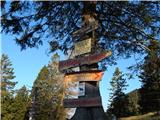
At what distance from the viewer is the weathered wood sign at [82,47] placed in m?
11.4

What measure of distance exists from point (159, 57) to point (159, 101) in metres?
59.2

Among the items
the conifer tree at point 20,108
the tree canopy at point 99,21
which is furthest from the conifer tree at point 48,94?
the tree canopy at point 99,21

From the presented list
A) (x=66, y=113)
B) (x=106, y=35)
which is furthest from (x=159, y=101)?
(x=106, y=35)

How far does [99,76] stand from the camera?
439 inches

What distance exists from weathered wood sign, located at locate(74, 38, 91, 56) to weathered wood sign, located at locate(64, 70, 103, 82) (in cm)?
55

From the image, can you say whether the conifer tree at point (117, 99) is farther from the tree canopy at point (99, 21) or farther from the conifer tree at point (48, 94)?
the tree canopy at point (99, 21)

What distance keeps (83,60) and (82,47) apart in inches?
21.9

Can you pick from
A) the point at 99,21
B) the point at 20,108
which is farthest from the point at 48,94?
the point at 99,21

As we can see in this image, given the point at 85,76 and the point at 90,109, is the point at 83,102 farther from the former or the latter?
the point at 85,76

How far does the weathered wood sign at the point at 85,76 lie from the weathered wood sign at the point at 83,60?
24 centimetres

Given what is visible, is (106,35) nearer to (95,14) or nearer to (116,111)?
(95,14)

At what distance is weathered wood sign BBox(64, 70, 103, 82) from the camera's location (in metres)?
11.2

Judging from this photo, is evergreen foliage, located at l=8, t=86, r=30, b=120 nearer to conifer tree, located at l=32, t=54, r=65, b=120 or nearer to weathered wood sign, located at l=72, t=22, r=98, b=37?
conifer tree, located at l=32, t=54, r=65, b=120

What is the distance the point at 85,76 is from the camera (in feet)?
37.0
